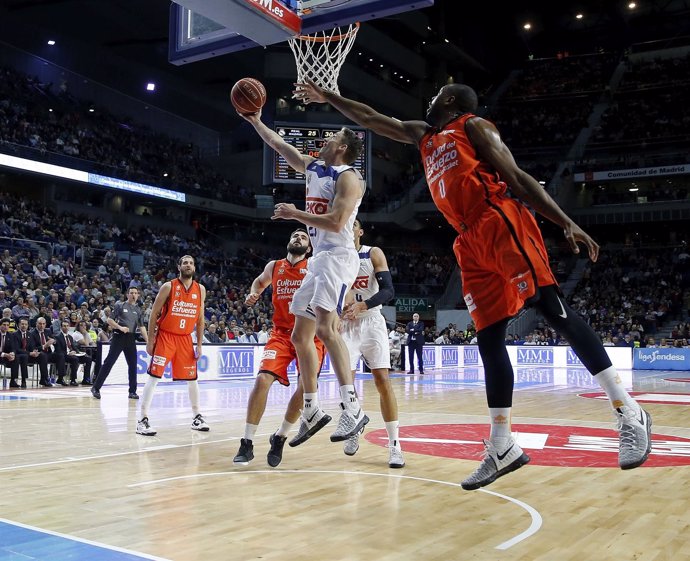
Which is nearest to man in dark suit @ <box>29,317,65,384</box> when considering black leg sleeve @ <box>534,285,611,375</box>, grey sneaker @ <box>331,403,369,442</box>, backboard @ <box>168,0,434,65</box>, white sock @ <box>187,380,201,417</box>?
white sock @ <box>187,380,201,417</box>

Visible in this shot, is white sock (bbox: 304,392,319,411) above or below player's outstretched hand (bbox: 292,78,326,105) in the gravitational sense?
below

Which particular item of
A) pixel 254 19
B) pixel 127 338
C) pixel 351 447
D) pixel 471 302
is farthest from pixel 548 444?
pixel 127 338

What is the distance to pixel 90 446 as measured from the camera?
650 centimetres

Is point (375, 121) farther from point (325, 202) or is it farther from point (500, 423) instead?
point (500, 423)

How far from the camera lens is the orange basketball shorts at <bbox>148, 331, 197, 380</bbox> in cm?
796

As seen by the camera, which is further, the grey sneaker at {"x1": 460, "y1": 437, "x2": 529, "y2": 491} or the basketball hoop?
the basketball hoop

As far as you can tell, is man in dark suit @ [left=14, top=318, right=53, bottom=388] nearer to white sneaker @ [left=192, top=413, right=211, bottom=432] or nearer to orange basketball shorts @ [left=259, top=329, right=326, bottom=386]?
white sneaker @ [left=192, top=413, right=211, bottom=432]

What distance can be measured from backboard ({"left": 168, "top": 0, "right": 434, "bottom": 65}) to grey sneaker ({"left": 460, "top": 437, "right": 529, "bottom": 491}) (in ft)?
14.9

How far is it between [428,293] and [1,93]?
21.2 m

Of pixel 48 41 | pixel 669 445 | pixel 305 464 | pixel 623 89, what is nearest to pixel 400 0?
pixel 305 464

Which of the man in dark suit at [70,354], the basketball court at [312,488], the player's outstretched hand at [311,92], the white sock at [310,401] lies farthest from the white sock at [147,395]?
the man in dark suit at [70,354]

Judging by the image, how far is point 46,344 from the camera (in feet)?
45.9

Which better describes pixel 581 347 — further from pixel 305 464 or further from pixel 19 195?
pixel 19 195

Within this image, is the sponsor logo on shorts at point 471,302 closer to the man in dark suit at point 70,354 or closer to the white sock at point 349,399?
the white sock at point 349,399
